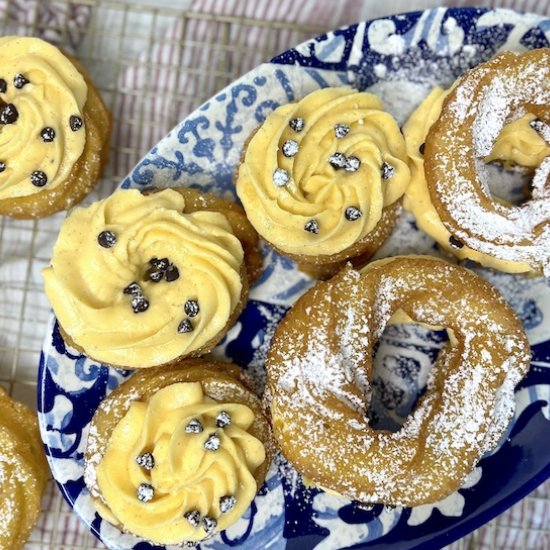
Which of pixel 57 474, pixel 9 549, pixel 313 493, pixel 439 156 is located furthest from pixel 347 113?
pixel 9 549

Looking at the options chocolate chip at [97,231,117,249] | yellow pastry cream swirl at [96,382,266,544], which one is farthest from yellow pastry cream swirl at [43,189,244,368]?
yellow pastry cream swirl at [96,382,266,544]

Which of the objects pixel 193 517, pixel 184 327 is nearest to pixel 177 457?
pixel 193 517

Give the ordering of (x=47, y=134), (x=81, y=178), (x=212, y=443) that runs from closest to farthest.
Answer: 1. (x=212, y=443)
2. (x=47, y=134)
3. (x=81, y=178)

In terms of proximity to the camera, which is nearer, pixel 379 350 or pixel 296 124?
pixel 296 124

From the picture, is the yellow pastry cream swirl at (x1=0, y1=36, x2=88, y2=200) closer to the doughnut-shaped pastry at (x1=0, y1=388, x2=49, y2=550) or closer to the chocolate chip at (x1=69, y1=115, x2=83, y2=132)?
the chocolate chip at (x1=69, y1=115, x2=83, y2=132)

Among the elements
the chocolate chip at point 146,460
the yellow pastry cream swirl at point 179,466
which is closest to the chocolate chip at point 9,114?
the yellow pastry cream swirl at point 179,466

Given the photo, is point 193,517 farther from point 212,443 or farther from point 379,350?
point 379,350
